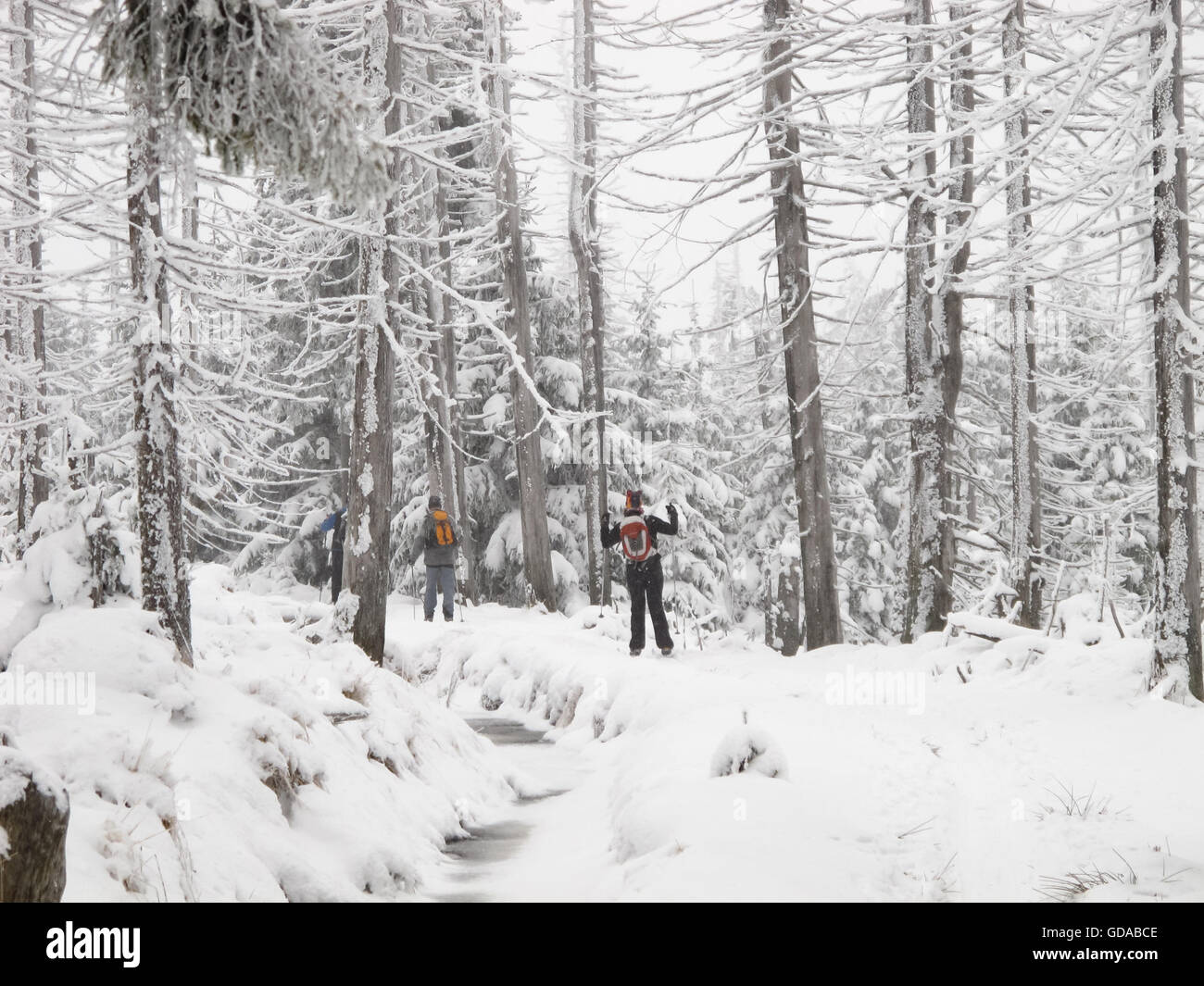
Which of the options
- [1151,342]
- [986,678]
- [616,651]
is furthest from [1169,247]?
[616,651]

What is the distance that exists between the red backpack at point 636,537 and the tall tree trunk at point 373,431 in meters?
2.89

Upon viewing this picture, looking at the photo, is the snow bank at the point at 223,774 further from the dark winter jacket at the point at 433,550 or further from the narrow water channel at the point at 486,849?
the dark winter jacket at the point at 433,550

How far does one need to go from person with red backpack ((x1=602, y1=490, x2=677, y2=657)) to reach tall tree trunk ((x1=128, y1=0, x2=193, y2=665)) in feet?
18.9

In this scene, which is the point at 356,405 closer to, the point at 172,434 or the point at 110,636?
the point at 172,434

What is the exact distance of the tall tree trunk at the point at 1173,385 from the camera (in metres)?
6.73

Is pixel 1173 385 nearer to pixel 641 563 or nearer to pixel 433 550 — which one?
pixel 641 563

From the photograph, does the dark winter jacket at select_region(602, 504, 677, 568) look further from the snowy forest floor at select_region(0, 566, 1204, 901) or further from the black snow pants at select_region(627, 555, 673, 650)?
the snowy forest floor at select_region(0, 566, 1204, 901)

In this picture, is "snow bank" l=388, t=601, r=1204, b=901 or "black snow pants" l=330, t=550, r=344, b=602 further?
"black snow pants" l=330, t=550, r=344, b=602

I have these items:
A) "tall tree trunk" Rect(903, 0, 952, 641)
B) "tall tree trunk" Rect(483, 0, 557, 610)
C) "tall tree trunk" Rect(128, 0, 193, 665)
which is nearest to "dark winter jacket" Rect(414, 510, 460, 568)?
"tall tree trunk" Rect(483, 0, 557, 610)

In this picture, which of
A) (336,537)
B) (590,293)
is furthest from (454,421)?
(336,537)

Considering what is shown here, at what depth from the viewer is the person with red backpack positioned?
11.4 meters

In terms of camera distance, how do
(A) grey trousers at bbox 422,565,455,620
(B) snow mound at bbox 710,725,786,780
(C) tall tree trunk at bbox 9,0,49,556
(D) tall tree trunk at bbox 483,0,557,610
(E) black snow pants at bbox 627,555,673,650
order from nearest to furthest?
(B) snow mound at bbox 710,725,786,780 → (C) tall tree trunk at bbox 9,0,49,556 → (E) black snow pants at bbox 627,555,673,650 → (A) grey trousers at bbox 422,565,455,620 → (D) tall tree trunk at bbox 483,0,557,610
